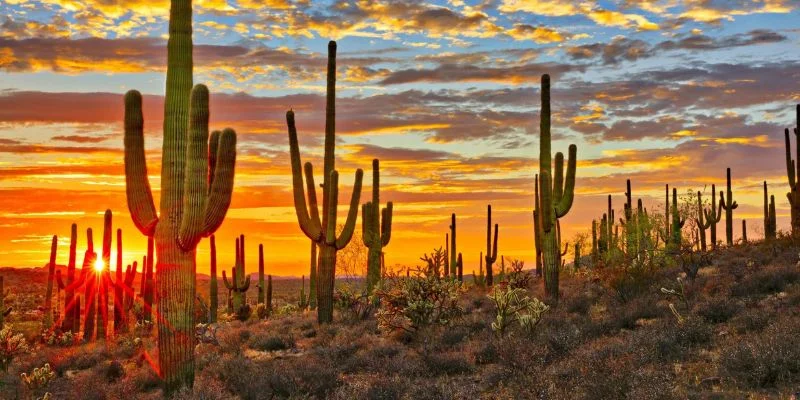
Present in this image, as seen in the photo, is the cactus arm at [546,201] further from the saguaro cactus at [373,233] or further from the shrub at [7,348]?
the shrub at [7,348]

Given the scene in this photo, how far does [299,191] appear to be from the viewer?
21.1m

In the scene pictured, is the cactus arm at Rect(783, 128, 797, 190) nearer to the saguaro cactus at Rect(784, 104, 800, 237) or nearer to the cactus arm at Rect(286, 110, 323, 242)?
the saguaro cactus at Rect(784, 104, 800, 237)

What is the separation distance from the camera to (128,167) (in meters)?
14.0

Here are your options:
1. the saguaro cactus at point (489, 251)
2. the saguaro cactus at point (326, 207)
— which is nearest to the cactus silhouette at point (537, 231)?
the saguaro cactus at point (489, 251)

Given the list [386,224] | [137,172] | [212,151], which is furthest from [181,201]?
[386,224]

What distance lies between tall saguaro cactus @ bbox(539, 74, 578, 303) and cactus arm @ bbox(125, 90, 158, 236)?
1309 centimetres

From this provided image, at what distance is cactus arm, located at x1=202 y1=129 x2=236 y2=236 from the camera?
13023mm

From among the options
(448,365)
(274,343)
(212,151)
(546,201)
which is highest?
(212,151)

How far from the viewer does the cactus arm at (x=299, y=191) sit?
21.1 metres

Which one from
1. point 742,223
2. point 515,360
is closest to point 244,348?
point 515,360

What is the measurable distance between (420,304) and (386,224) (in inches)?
497

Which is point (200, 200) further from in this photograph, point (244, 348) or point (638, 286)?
point (638, 286)

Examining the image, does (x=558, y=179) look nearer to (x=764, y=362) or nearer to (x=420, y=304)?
(x=420, y=304)

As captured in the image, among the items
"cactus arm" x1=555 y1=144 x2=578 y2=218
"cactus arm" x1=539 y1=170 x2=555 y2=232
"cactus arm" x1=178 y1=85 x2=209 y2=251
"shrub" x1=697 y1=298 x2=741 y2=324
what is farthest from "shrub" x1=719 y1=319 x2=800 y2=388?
"cactus arm" x1=555 y1=144 x2=578 y2=218
